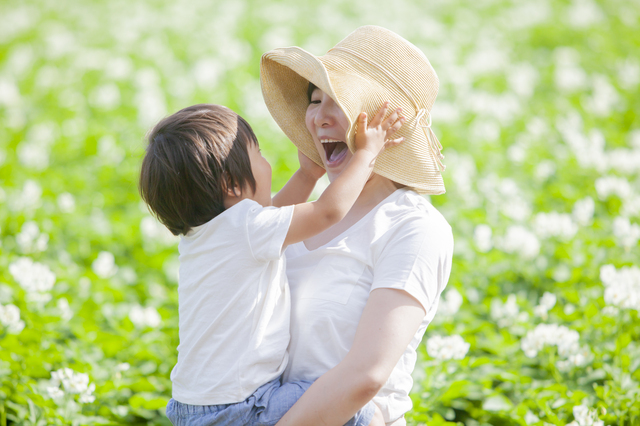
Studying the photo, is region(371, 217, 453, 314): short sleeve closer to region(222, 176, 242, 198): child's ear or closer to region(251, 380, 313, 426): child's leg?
region(251, 380, 313, 426): child's leg

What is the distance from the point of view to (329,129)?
1.74 meters

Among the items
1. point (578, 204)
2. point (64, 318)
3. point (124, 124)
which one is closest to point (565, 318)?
point (578, 204)

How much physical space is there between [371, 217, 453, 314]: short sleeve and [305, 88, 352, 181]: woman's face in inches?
14.1

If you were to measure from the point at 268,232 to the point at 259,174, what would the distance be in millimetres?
293

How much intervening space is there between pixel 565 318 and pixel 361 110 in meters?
1.94

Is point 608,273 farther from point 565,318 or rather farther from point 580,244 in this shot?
point 580,244

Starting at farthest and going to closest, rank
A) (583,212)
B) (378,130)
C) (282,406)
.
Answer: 1. (583,212)
2. (378,130)
3. (282,406)

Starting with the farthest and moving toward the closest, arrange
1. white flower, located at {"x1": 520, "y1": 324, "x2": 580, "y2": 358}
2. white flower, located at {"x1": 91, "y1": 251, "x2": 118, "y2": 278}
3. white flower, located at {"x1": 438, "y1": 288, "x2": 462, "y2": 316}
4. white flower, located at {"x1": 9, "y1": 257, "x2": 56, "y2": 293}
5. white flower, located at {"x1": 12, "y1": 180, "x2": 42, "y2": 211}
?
white flower, located at {"x1": 12, "y1": 180, "x2": 42, "y2": 211} → white flower, located at {"x1": 91, "y1": 251, "x2": 118, "y2": 278} → white flower, located at {"x1": 438, "y1": 288, "x2": 462, "y2": 316} → white flower, located at {"x1": 9, "y1": 257, "x2": 56, "y2": 293} → white flower, located at {"x1": 520, "y1": 324, "x2": 580, "y2": 358}

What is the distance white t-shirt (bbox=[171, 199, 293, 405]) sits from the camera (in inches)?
60.8

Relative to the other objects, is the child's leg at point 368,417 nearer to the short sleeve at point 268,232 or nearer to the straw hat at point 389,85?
the short sleeve at point 268,232

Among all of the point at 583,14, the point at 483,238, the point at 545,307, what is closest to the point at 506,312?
the point at 545,307

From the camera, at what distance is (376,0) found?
9.25 meters

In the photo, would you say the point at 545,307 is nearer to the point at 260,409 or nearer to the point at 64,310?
the point at 260,409

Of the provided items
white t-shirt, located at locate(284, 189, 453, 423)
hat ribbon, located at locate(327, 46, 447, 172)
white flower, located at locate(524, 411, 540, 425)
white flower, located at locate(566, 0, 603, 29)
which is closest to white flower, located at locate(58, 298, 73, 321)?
white t-shirt, located at locate(284, 189, 453, 423)
